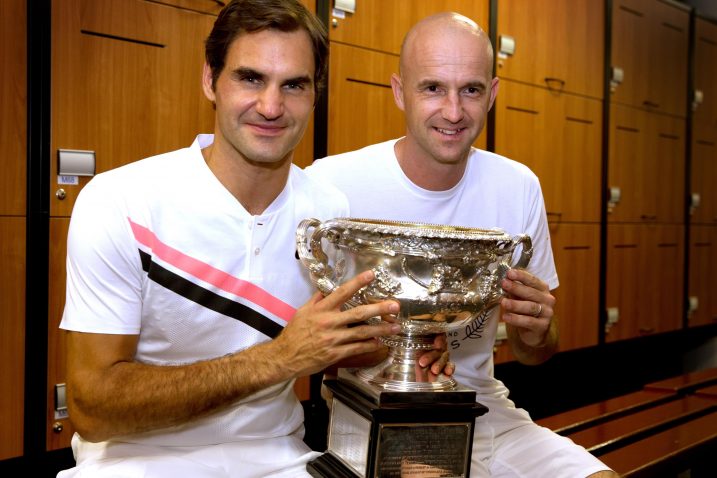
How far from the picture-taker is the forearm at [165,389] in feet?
4.38

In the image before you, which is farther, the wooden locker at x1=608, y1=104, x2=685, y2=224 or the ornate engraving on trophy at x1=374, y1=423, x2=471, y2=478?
the wooden locker at x1=608, y1=104, x2=685, y2=224

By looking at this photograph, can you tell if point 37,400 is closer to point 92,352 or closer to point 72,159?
point 72,159

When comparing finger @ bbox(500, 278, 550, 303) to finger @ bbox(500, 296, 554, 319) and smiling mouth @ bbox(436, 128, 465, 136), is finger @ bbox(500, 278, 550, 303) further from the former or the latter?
smiling mouth @ bbox(436, 128, 465, 136)

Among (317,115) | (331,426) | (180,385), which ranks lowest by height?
(331,426)

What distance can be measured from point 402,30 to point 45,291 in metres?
1.93

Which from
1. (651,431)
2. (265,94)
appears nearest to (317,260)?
(265,94)

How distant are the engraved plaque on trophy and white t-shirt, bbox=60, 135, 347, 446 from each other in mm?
199

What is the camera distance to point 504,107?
411 centimetres

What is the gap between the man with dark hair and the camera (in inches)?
52.9

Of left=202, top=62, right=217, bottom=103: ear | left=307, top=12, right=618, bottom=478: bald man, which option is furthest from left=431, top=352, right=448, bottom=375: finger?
left=202, top=62, right=217, bottom=103: ear

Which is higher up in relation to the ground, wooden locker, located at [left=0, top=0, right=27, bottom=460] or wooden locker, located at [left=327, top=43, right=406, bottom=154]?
wooden locker, located at [left=327, top=43, right=406, bottom=154]

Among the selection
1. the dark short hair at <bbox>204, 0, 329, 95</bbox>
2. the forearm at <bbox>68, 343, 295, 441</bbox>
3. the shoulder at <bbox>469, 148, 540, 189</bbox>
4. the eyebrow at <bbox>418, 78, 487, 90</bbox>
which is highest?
the dark short hair at <bbox>204, 0, 329, 95</bbox>

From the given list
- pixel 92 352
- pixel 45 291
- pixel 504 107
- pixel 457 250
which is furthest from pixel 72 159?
pixel 504 107

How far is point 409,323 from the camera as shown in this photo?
1.31 metres
